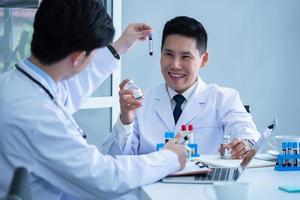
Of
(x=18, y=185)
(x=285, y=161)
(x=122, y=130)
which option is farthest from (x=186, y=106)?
(x=18, y=185)

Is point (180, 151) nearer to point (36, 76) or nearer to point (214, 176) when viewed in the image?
point (214, 176)

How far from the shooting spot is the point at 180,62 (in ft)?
7.35

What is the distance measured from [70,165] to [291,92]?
9.77 feet

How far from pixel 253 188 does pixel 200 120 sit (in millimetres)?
766

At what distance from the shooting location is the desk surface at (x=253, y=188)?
1334 mm

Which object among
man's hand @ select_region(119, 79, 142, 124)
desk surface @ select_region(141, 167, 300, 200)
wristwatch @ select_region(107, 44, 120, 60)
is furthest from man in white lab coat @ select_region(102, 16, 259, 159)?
desk surface @ select_region(141, 167, 300, 200)

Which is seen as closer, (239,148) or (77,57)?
(77,57)

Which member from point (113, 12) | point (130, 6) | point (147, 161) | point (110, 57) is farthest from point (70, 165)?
point (130, 6)

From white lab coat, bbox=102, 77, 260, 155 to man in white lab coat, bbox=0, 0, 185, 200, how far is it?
694 millimetres

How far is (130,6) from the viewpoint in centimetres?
337

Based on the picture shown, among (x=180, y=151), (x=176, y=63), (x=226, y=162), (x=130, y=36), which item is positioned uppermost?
(x=130, y=36)

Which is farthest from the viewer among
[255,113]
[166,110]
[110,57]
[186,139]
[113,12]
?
[255,113]

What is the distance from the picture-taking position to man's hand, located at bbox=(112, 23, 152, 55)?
2.12m

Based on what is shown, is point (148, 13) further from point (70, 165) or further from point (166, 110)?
point (70, 165)
